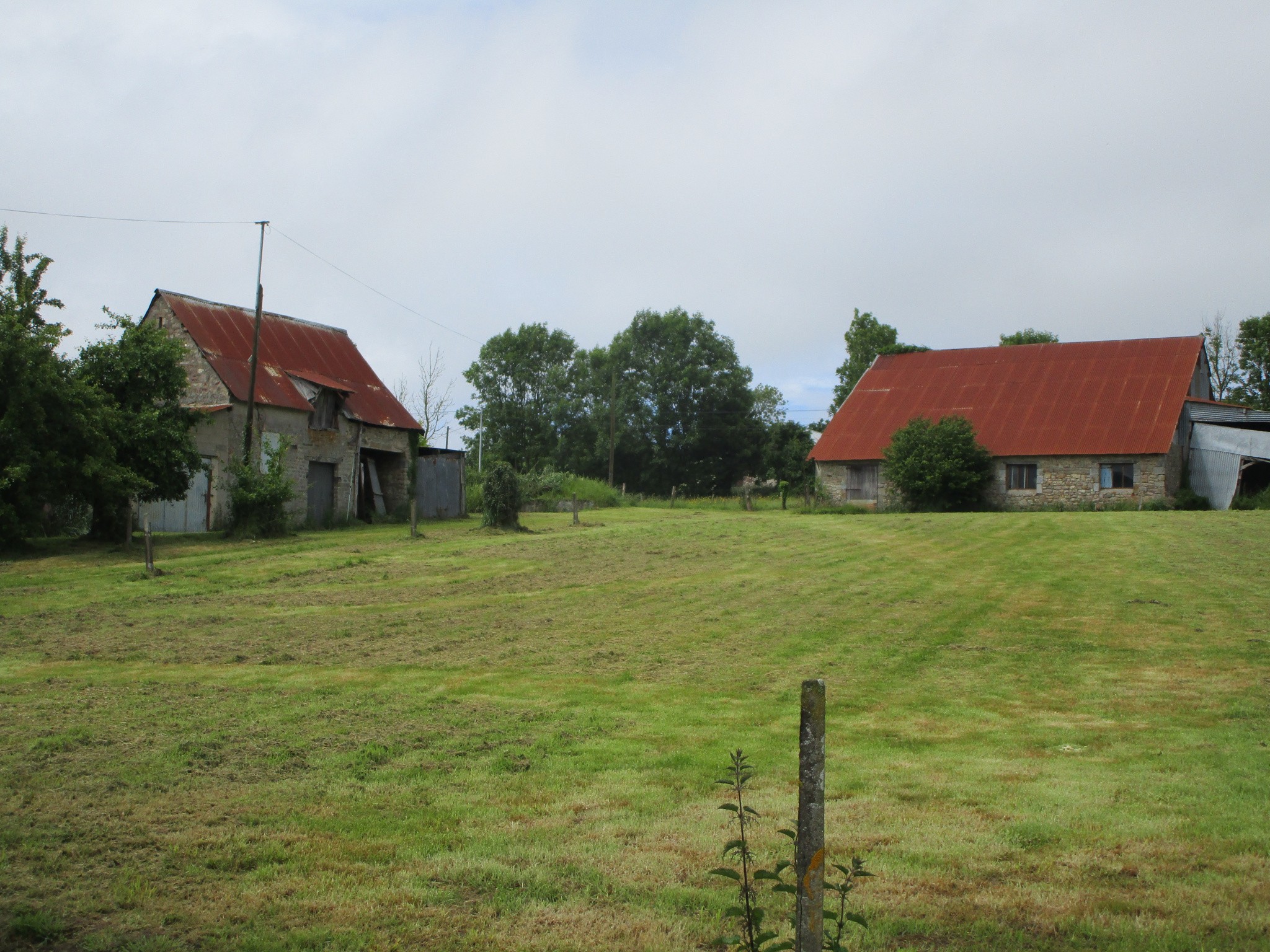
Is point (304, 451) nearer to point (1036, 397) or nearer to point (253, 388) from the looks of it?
point (253, 388)

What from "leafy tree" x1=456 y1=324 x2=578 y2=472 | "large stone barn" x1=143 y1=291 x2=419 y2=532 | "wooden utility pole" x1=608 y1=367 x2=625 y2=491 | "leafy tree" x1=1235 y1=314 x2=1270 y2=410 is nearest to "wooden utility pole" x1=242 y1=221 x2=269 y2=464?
"large stone barn" x1=143 y1=291 x2=419 y2=532

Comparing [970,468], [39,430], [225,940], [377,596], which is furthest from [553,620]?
[970,468]

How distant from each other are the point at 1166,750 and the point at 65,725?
352 inches

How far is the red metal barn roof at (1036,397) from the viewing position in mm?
39375

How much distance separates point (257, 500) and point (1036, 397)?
31067mm

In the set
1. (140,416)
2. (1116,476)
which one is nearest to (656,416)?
(1116,476)

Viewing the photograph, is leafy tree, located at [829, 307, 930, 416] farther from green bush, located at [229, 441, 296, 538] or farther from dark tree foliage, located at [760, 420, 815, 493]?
green bush, located at [229, 441, 296, 538]

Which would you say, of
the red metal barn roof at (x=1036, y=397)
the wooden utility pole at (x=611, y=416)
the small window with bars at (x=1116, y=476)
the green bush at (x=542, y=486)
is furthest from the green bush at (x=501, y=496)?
the wooden utility pole at (x=611, y=416)

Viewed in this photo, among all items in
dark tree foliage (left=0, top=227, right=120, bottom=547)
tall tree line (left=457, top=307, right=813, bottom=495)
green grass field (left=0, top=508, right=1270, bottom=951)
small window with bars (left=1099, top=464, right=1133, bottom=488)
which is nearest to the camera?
green grass field (left=0, top=508, right=1270, bottom=951)

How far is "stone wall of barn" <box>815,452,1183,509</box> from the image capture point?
124 feet

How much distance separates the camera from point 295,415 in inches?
1299

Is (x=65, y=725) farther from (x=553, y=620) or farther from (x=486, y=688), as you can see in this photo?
(x=553, y=620)

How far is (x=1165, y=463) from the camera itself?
37.7m

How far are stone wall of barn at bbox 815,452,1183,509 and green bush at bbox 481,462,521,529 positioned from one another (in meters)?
18.5
